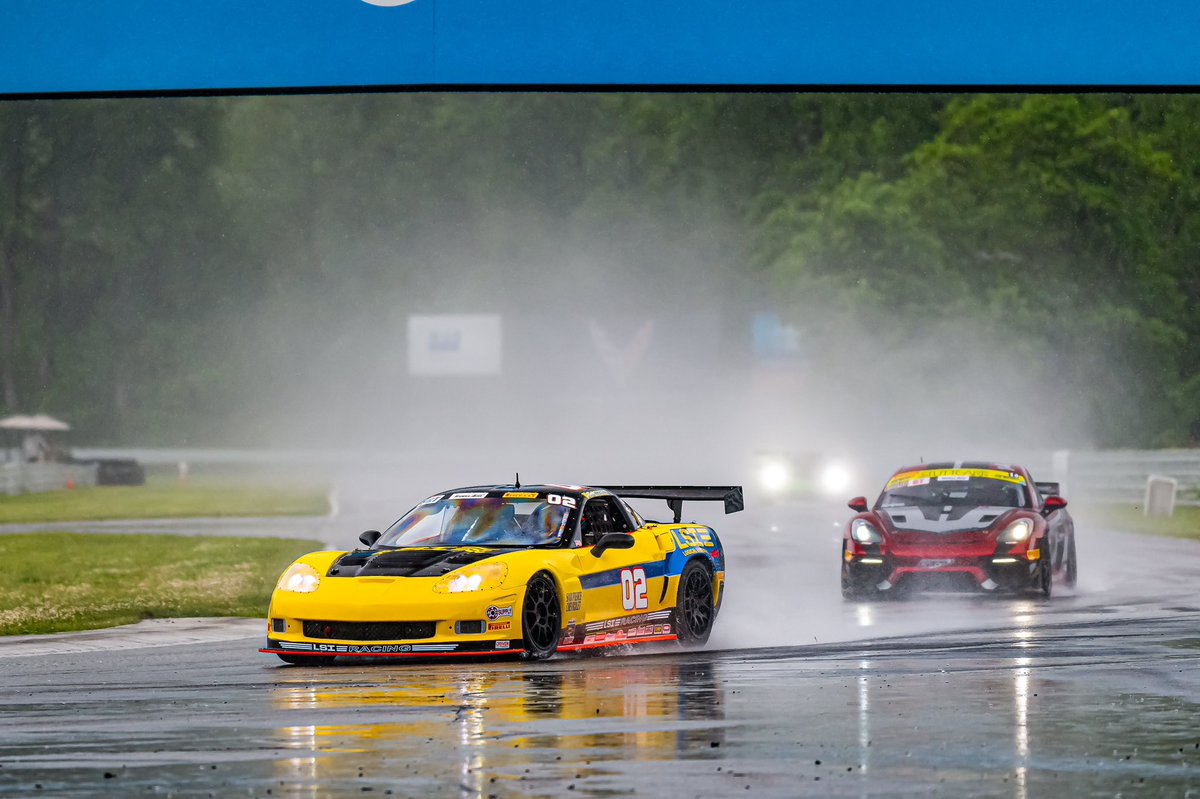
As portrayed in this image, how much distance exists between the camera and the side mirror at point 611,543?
14670 mm

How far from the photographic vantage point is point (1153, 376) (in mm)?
60812

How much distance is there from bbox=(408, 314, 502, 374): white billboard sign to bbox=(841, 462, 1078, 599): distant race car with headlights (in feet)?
118

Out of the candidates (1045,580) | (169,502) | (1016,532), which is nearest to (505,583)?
(1016,532)

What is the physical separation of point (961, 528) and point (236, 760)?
1173cm

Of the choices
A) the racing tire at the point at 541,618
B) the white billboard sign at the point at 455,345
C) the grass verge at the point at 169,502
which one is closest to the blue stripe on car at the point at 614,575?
the racing tire at the point at 541,618

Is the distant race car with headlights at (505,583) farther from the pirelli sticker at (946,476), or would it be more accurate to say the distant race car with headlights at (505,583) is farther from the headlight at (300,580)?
the pirelli sticker at (946,476)

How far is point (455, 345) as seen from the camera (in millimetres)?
58094

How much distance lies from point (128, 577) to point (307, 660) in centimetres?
1384

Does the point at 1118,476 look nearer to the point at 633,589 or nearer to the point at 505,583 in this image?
the point at 633,589

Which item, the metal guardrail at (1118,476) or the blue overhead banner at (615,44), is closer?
the blue overhead banner at (615,44)

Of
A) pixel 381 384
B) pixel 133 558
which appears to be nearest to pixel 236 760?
pixel 133 558

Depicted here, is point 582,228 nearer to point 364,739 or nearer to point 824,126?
point 824,126

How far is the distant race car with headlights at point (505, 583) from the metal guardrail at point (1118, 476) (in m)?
29.4

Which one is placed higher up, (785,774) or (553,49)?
(553,49)
